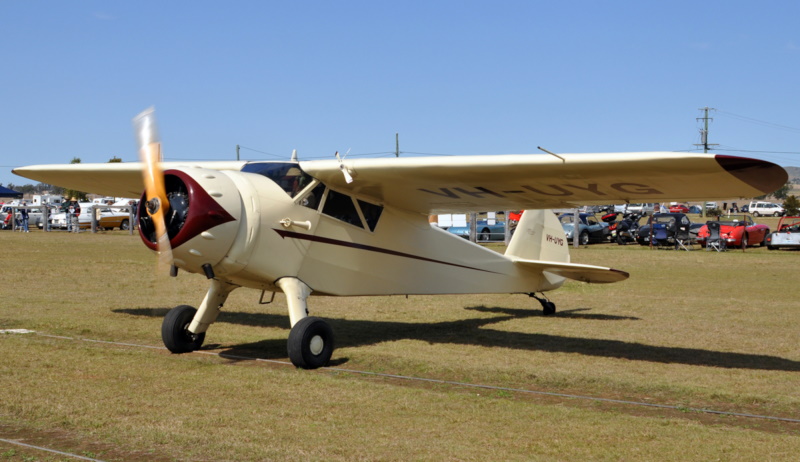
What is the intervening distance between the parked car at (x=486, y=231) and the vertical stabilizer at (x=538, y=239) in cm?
2356

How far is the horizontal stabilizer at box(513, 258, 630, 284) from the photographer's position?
487 inches

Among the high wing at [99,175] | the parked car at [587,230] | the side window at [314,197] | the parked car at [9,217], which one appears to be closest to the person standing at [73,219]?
the parked car at [9,217]

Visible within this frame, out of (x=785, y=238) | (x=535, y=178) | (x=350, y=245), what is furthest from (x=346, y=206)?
(x=785, y=238)

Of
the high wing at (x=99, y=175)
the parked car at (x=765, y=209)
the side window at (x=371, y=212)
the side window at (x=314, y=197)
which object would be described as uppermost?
the parked car at (x=765, y=209)

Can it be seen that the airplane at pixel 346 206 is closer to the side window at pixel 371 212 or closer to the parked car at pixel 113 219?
the side window at pixel 371 212

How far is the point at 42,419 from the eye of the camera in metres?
6.25

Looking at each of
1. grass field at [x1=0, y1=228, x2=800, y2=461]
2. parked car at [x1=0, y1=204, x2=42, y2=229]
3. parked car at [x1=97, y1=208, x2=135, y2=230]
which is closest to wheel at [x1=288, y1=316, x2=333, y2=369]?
grass field at [x1=0, y1=228, x2=800, y2=461]

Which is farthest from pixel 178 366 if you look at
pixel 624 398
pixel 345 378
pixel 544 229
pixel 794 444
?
pixel 544 229

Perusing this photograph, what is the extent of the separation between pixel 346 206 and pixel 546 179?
2756 millimetres

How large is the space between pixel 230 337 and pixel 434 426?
5.60m

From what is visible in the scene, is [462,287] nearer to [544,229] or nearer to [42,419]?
[544,229]

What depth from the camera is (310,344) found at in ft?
29.3

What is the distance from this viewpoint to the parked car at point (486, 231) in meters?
39.0

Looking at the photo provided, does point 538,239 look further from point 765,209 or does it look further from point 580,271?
point 765,209
